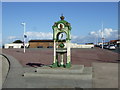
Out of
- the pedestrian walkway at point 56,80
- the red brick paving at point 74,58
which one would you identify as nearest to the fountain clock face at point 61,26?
the pedestrian walkway at point 56,80

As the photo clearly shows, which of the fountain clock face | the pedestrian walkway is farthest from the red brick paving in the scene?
the pedestrian walkway

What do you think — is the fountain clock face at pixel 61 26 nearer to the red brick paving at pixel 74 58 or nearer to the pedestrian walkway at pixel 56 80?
the pedestrian walkway at pixel 56 80

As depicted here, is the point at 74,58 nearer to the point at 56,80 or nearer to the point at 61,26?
the point at 61,26

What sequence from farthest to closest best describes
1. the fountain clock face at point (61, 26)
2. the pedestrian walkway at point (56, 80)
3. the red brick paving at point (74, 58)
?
the red brick paving at point (74, 58), the fountain clock face at point (61, 26), the pedestrian walkway at point (56, 80)

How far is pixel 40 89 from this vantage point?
948cm

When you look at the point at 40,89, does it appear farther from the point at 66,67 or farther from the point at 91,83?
the point at 66,67

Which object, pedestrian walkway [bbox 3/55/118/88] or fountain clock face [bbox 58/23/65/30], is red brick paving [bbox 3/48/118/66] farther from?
pedestrian walkway [bbox 3/55/118/88]

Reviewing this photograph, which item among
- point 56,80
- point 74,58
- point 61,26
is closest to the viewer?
point 56,80

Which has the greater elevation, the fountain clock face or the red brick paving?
the fountain clock face

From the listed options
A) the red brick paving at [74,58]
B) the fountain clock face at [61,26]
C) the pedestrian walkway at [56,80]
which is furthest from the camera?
the red brick paving at [74,58]

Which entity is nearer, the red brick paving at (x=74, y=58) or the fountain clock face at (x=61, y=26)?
the fountain clock face at (x=61, y=26)

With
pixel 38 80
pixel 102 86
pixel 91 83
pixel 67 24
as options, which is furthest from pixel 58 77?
pixel 67 24

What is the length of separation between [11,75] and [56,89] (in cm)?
454

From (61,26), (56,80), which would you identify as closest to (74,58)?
(61,26)
